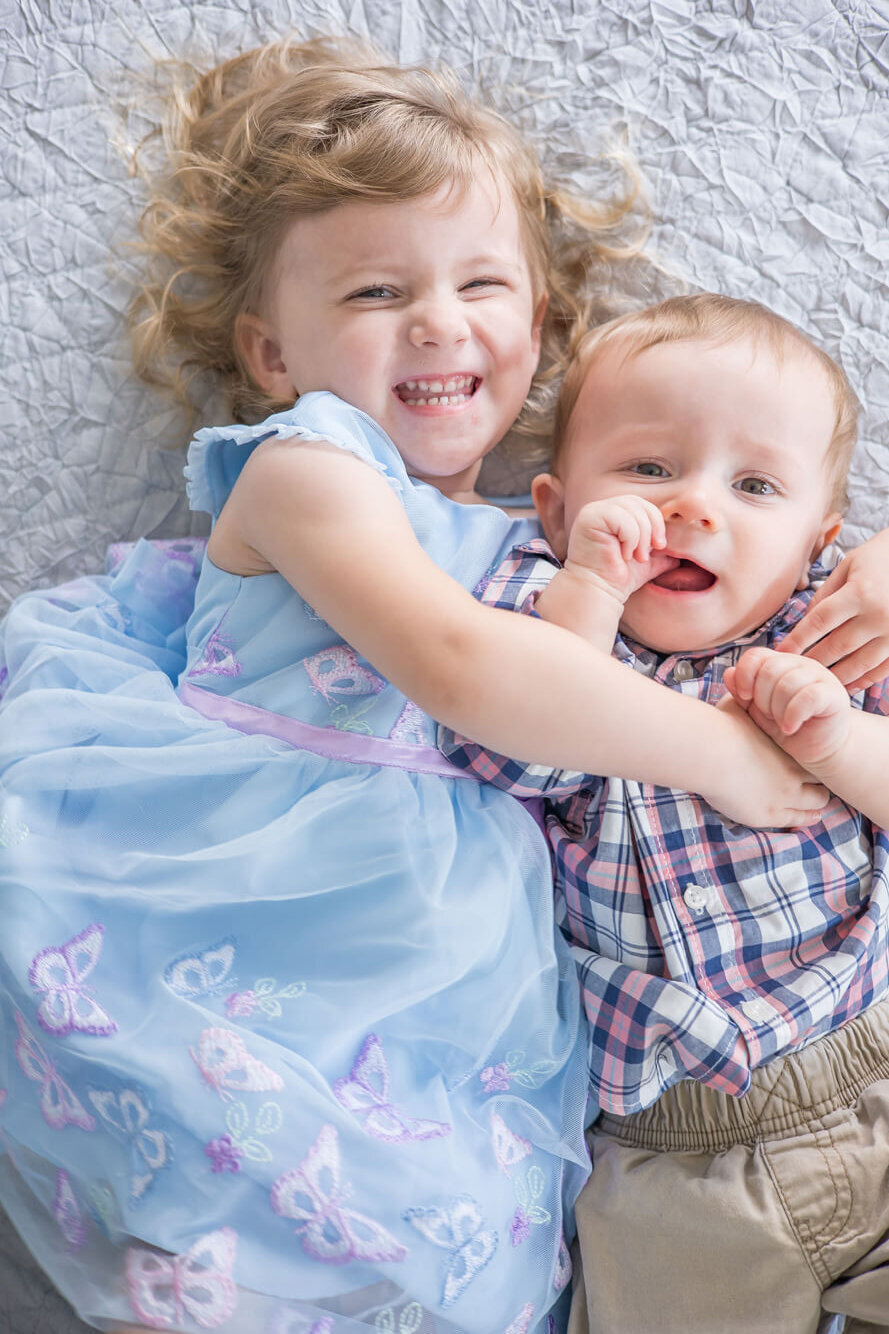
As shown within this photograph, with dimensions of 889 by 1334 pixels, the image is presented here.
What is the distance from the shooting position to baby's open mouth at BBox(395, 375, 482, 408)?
1.23 meters

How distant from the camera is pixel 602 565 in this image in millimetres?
1055

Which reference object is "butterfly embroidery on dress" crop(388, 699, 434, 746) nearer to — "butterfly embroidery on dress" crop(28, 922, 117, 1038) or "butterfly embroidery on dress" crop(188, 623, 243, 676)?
"butterfly embroidery on dress" crop(188, 623, 243, 676)

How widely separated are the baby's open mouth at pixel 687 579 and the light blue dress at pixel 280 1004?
0.89 ft

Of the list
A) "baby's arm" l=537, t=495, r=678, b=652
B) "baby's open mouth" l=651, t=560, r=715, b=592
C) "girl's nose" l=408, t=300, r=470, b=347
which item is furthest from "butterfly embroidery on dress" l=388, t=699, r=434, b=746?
"girl's nose" l=408, t=300, r=470, b=347

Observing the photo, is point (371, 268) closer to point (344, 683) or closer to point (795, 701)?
point (344, 683)

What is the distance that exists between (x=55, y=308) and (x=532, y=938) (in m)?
0.95

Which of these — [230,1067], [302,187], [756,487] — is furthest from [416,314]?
[230,1067]

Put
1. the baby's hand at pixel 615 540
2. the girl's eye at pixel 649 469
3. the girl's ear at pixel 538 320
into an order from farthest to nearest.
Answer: the girl's ear at pixel 538 320, the girl's eye at pixel 649 469, the baby's hand at pixel 615 540

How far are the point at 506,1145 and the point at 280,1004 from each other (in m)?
0.25

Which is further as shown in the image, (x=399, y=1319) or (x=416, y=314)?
(x=416, y=314)

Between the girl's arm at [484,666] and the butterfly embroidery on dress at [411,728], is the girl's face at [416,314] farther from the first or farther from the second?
the butterfly embroidery on dress at [411,728]

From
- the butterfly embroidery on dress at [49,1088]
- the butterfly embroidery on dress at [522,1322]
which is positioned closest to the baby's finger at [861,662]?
the butterfly embroidery on dress at [522,1322]

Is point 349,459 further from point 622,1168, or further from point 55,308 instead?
point 622,1168

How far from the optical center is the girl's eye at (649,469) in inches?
45.5
